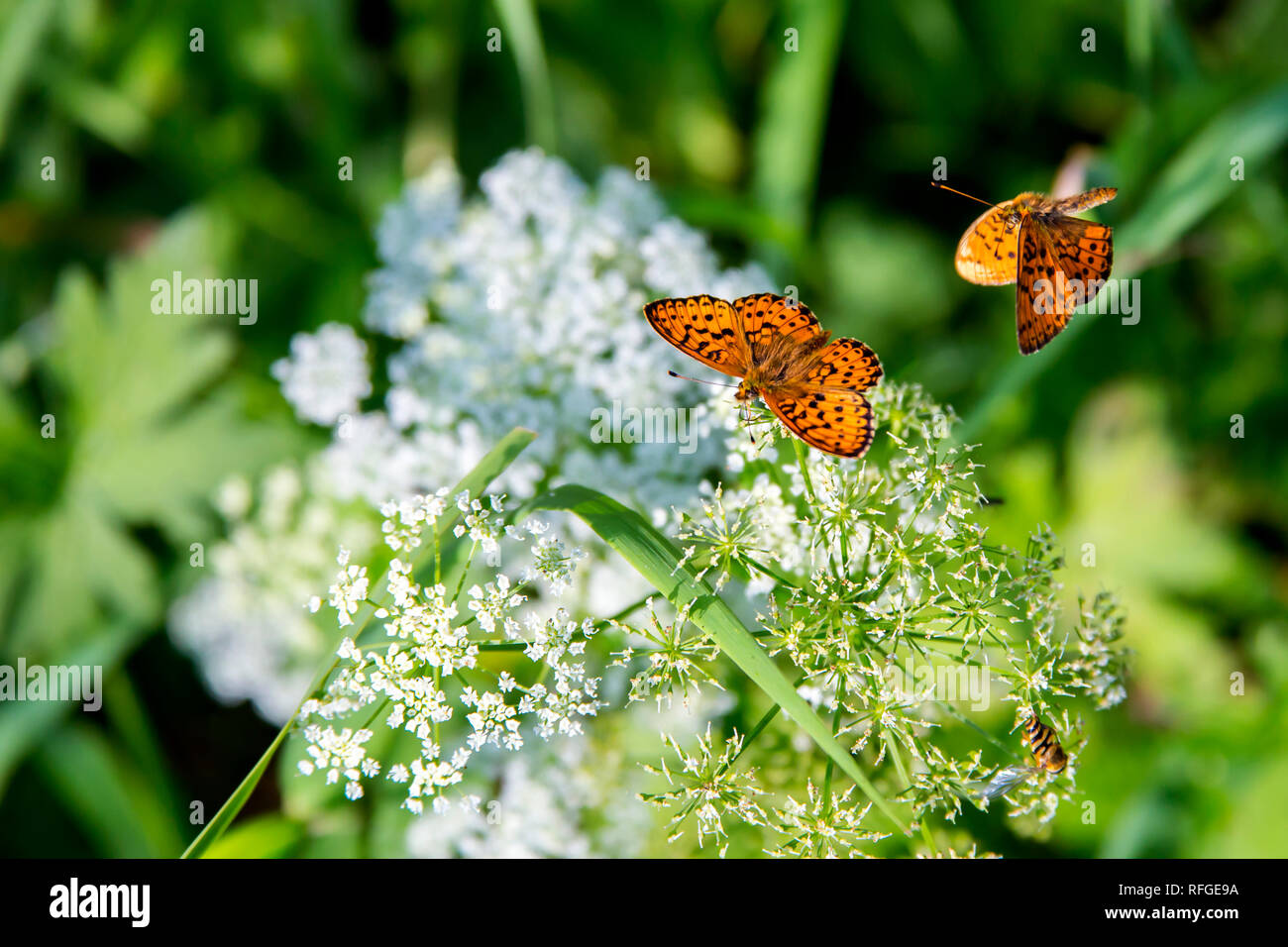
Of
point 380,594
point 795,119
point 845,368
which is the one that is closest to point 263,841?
point 380,594

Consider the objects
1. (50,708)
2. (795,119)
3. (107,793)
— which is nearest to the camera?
(50,708)

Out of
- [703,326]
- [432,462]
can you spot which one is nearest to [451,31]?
[432,462]

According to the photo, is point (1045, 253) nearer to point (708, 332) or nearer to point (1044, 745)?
point (708, 332)

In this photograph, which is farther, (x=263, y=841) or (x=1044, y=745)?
(x=263, y=841)

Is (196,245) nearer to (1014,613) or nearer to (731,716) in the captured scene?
(731,716)

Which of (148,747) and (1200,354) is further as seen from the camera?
(1200,354)
